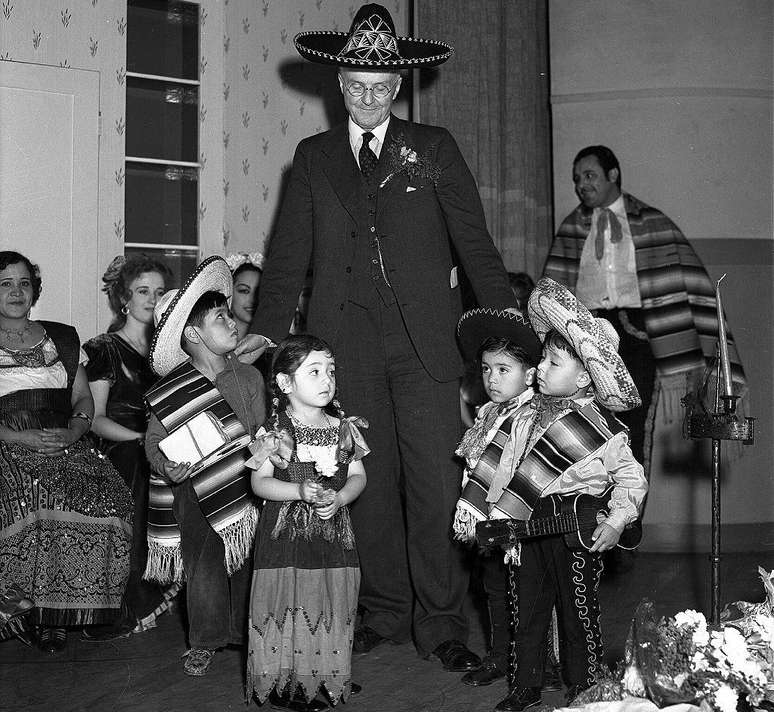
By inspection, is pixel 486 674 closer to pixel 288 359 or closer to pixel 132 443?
pixel 288 359

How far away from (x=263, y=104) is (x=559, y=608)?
3.15m

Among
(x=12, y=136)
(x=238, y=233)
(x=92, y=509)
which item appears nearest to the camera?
(x=92, y=509)

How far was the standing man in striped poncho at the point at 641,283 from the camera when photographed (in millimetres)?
4625

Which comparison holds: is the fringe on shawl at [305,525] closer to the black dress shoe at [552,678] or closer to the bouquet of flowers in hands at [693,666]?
the black dress shoe at [552,678]

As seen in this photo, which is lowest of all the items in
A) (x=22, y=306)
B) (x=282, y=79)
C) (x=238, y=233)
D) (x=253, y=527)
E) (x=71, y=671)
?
(x=71, y=671)

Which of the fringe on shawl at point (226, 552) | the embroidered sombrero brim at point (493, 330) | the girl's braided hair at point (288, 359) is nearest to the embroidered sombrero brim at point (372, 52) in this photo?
the embroidered sombrero brim at point (493, 330)

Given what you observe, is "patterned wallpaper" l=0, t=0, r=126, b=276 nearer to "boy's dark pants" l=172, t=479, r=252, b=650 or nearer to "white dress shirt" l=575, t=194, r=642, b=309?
"boy's dark pants" l=172, t=479, r=252, b=650

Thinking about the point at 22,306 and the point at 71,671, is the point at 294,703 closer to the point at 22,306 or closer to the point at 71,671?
the point at 71,671

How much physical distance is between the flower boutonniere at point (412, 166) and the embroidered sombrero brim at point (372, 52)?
25 centimetres

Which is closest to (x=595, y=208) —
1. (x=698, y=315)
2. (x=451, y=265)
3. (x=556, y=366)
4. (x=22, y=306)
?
(x=698, y=315)

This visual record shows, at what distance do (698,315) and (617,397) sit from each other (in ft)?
A: 6.83

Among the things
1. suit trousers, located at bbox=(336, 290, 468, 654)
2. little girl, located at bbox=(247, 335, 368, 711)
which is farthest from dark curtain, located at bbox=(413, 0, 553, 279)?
little girl, located at bbox=(247, 335, 368, 711)

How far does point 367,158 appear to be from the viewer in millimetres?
3301

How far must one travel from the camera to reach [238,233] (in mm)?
5039
